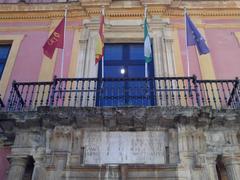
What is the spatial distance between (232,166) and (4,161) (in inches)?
165

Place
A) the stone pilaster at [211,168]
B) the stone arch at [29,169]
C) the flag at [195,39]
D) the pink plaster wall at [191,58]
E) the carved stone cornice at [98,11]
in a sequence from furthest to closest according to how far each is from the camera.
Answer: the carved stone cornice at [98,11] → the pink plaster wall at [191,58] → the flag at [195,39] → the stone arch at [29,169] → the stone pilaster at [211,168]

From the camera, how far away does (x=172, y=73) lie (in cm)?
846

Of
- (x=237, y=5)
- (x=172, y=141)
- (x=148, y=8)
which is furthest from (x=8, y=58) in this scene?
(x=237, y=5)

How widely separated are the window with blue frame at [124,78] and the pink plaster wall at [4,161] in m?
2.05

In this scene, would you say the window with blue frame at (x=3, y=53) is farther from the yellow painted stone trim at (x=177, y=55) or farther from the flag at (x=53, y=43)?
the yellow painted stone trim at (x=177, y=55)

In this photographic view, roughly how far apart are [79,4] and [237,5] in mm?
4239

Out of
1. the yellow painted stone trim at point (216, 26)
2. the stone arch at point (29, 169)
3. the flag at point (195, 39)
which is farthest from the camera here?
the yellow painted stone trim at point (216, 26)

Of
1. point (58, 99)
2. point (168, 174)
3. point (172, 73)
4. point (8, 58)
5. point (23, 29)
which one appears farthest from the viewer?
point (23, 29)

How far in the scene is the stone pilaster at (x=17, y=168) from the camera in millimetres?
6469

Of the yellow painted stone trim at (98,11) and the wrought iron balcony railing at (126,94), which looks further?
the yellow painted stone trim at (98,11)

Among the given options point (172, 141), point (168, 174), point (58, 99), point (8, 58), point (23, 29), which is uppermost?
point (23, 29)

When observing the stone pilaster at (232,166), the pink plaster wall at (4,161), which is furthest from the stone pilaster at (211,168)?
the pink plaster wall at (4,161)

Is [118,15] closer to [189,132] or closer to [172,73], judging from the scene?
[172,73]

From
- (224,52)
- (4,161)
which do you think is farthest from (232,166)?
(4,161)
